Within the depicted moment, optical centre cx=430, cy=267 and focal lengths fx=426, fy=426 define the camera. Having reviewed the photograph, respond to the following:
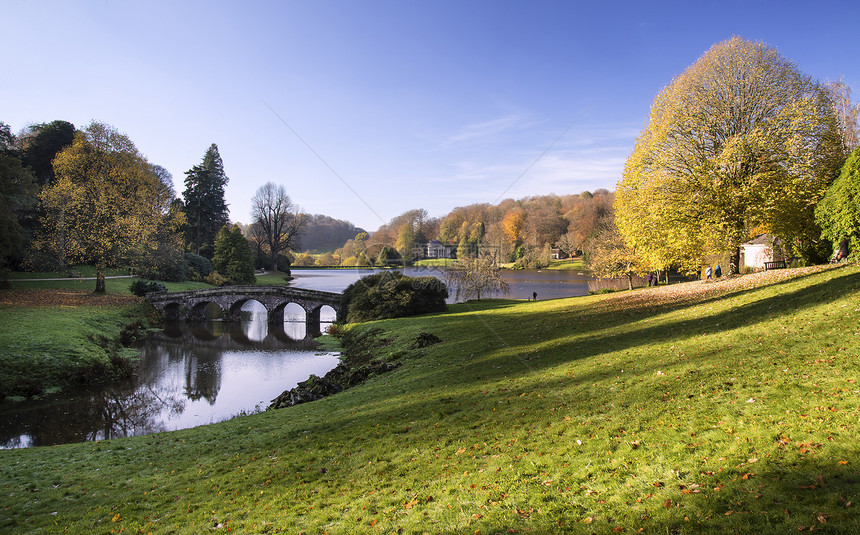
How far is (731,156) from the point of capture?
2050 cm

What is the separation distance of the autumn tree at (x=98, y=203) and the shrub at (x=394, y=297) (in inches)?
820

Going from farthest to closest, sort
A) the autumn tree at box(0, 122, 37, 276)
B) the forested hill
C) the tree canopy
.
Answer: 1. the forested hill
2. the tree canopy
3. the autumn tree at box(0, 122, 37, 276)

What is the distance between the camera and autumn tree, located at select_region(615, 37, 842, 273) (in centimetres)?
1981

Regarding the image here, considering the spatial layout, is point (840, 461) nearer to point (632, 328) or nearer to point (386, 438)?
point (386, 438)

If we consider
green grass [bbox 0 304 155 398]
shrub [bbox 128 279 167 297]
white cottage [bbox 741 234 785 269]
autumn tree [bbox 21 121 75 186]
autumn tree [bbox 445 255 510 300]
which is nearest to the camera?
green grass [bbox 0 304 155 398]

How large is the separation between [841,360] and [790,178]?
15.9 metres

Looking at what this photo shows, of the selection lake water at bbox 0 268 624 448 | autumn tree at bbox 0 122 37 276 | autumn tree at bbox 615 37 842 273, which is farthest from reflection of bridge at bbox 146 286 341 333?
autumn tree at bbox 615 37 842 273

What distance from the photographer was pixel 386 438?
939cm

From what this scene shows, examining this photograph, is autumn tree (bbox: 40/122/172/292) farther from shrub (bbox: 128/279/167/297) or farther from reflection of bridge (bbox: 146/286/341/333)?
reflection of bridge (bbox: 146/286/341/333)

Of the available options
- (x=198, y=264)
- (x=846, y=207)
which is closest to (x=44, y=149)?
(x=198, y=264)

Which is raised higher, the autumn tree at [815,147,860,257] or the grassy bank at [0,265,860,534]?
the autumn tree at [815,147,860,257]

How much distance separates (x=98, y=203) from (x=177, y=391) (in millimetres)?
24571

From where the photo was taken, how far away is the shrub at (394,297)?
→ 33.8 meters

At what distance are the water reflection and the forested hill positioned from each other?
109 m
